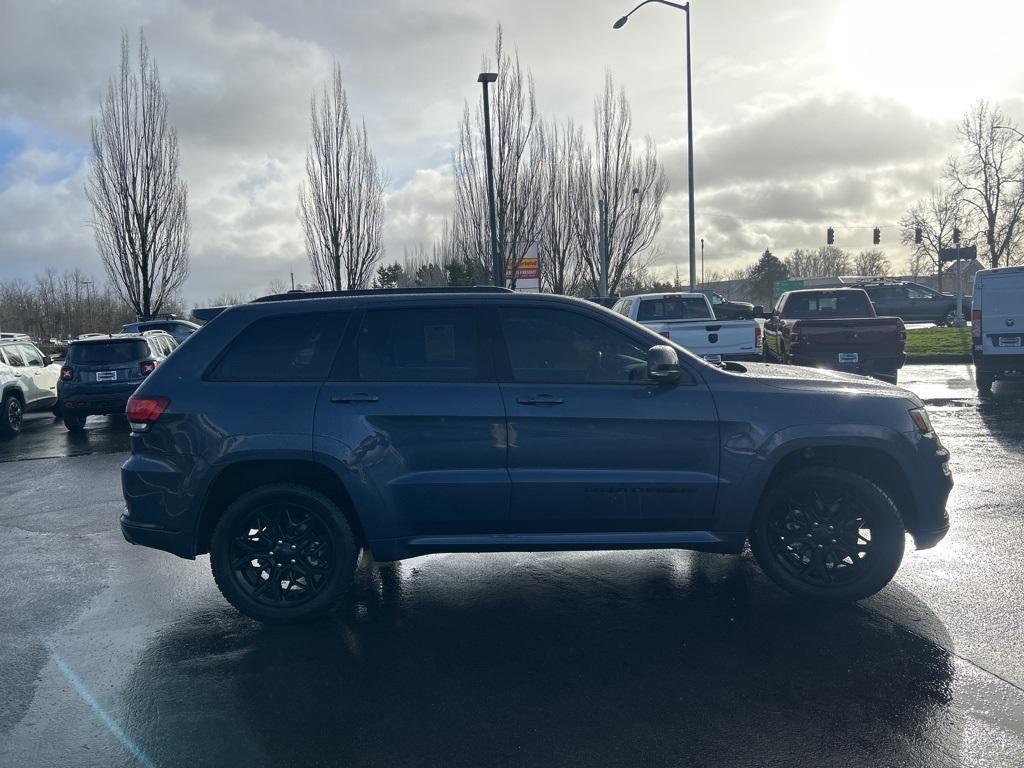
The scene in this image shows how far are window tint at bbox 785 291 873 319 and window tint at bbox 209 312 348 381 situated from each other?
533 inches

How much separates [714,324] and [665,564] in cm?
846

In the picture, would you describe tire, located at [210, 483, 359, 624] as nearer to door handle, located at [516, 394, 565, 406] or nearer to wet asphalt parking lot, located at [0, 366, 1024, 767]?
wet asphalt parking lot, located at [0, 366, 1024, 767]

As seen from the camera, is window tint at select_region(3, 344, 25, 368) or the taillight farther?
window tint at select_region(3, 344, 25, 368)

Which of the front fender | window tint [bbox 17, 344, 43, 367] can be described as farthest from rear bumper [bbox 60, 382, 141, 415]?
the front fender

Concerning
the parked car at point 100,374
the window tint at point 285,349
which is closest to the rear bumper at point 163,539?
the window tint at point 285,349

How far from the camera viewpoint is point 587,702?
3682 mm

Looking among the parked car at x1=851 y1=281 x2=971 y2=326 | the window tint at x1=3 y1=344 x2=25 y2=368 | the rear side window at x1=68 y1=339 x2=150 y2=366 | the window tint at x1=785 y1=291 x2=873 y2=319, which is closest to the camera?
the rear side window at x1=68 y1=339 x2=150 y2=366

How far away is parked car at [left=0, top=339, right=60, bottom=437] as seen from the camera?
563 inches

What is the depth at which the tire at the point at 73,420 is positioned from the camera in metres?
14.2

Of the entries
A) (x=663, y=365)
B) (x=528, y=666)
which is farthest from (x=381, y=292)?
(x=528, y=666)

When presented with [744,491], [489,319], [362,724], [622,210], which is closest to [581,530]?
[744,491]

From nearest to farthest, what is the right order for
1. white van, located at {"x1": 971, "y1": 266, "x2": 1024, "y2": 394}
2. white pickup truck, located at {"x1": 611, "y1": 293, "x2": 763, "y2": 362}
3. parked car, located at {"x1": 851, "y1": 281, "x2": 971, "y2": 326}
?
1. white van, located at {"x1": 971, "y1": 266, "x2": 1024, "y2": 394}
2. white pickup truck, located at {"x1": 611, "y1": 293, "x2": 763, "y2": 362}
3. parked car, located at {"x1": 851, "y1": 281, "x2": 971, "y2": 326}

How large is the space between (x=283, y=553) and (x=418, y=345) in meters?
1.42

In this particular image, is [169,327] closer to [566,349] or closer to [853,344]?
[853,344]
